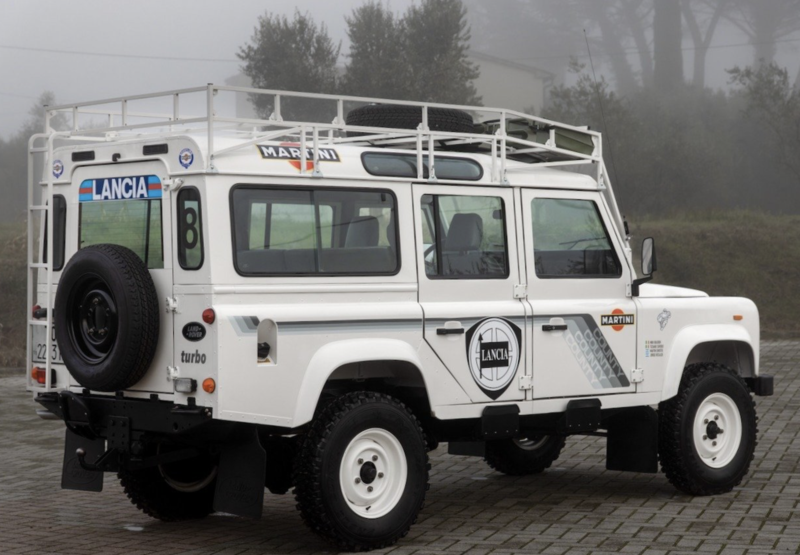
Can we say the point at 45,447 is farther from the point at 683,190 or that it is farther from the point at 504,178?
the point at 683,190

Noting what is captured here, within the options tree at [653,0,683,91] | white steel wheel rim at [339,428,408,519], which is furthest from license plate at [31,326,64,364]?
tree at [653,0,683,91]

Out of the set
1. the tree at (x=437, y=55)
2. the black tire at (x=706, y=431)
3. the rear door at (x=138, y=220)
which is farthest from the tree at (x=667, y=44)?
the rear door at (x=138, y=220)

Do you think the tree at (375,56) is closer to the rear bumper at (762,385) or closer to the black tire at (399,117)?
the rear bumper at (762,385)

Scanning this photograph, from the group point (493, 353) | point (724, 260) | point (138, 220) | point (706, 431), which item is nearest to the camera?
point (138, 220)

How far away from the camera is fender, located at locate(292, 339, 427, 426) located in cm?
669

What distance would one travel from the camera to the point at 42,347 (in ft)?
24.6

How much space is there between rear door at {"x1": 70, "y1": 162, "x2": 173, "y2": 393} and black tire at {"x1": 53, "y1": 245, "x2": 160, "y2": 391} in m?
0.08

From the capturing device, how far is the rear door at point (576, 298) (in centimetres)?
798

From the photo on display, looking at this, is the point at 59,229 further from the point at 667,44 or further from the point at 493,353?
the point at 667,44

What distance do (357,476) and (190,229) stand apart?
1.70 m

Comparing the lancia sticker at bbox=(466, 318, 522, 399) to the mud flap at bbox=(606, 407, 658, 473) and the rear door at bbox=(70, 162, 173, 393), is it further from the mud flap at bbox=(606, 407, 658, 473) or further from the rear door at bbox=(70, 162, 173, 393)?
the rear door at bbox=(70, 162, 173, 393)

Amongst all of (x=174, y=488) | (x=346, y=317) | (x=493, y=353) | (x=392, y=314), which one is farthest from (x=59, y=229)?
(x=493, y=353)

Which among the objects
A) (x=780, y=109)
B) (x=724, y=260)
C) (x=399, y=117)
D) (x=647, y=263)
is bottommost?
(x=647, y=263)

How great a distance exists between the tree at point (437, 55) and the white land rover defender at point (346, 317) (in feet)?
121
